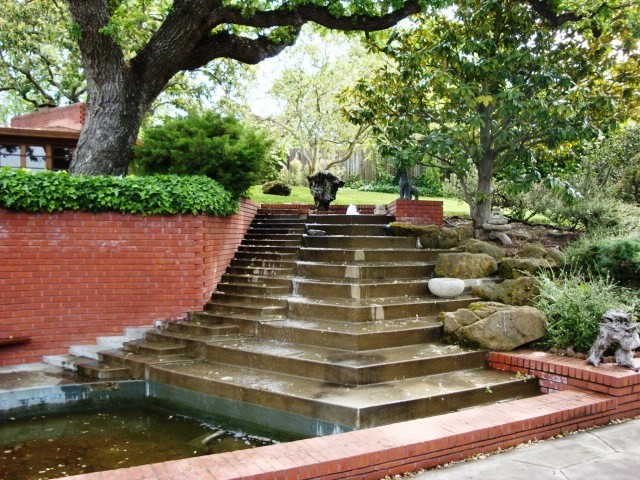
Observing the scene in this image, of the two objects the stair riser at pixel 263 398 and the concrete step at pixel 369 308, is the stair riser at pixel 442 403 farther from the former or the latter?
the concrete step at pixel 369 308

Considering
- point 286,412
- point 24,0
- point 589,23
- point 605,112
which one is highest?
point 24,0

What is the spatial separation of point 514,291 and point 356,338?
260cm

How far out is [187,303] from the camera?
7.78 m

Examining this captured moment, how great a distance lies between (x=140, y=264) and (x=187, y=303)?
93 cm

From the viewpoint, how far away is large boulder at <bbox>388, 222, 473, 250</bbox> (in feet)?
29.1

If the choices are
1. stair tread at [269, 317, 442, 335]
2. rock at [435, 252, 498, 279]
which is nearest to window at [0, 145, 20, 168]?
stair tread at [269, 317, 442, 335]

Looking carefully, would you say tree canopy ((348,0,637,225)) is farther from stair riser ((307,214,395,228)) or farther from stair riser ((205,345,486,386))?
stair riser ((205,345,486,386))

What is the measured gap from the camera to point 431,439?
372 cm

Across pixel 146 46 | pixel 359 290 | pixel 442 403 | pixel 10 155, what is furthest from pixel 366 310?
pixel 10 155

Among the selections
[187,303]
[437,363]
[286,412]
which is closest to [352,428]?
[286,412]

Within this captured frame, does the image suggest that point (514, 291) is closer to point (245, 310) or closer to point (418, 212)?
point (418, 212)

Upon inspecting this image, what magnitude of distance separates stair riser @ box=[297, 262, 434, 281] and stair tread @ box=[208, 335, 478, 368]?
5.46ft

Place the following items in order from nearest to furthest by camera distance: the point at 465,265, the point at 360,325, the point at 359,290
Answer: the point at 360,325 → the point at 359,290 → the point at 465,265

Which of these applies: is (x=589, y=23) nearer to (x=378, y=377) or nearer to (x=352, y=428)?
(x=378, y=377)
